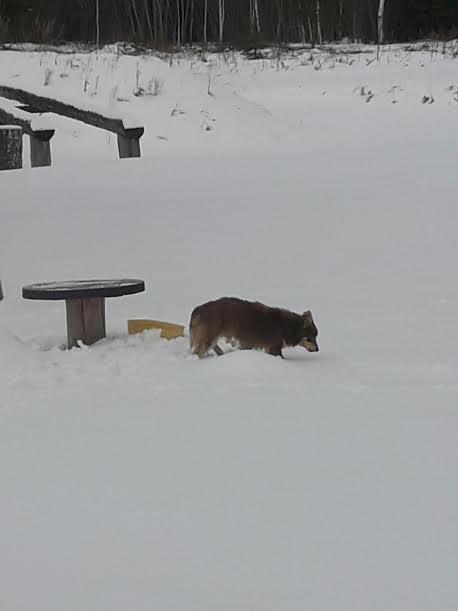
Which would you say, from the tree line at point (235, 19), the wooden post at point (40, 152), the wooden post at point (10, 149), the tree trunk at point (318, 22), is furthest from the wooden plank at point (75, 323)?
the tree trunk at point (318, 22)

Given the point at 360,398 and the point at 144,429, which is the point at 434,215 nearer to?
the point at 360,398

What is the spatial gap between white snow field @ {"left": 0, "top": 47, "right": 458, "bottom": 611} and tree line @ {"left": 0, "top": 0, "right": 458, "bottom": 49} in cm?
1611

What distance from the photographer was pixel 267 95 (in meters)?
19.3

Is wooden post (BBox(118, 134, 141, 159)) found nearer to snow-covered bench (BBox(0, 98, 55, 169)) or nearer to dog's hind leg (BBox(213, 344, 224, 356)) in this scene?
snow-covered bench (BBox(0, 98, 55, 169))

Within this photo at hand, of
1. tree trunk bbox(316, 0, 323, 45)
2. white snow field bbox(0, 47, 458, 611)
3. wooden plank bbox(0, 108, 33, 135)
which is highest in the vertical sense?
tree trunk bbox(316, 0, 323, 45)

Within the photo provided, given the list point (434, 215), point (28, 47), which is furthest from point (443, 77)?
point (434, 215)

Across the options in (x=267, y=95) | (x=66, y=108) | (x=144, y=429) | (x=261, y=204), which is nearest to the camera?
(x=144, y=429)

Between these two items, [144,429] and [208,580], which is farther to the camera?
[144,429]

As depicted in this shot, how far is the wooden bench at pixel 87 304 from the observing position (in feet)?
18.7

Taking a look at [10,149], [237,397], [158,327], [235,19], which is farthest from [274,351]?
[235,19]

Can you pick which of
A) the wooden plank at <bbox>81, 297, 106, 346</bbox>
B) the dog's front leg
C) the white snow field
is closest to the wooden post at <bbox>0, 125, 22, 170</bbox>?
the white snow field

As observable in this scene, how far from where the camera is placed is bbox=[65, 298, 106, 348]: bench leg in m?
5.85

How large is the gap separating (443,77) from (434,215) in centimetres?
1095

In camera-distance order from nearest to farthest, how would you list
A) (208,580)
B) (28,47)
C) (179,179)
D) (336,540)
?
(208,580) → (336,540) → (179,179) → (28,47)
